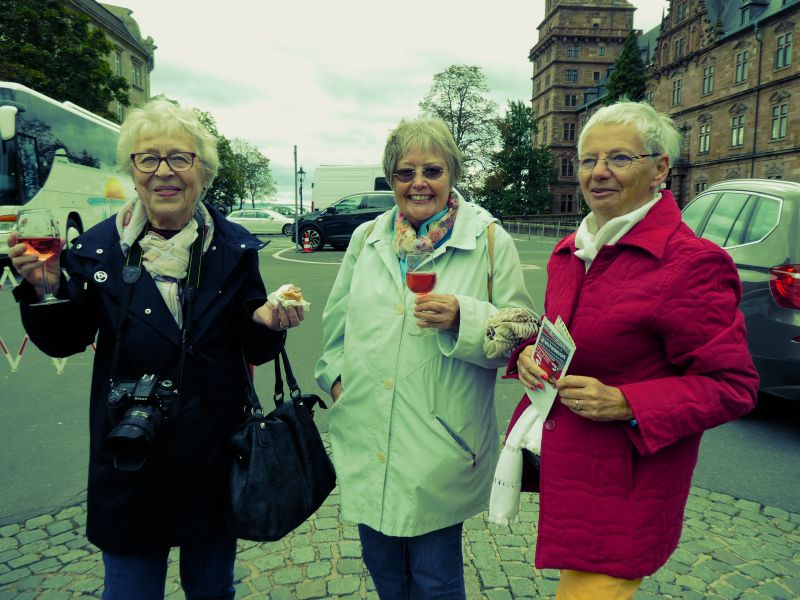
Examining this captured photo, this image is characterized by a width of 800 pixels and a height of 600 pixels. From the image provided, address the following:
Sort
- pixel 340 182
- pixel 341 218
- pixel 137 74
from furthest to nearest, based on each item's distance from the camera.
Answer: pixel 137 74, pixel 340 182, pixel 341 218

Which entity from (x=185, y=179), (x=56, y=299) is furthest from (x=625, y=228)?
(x=56, y=299)

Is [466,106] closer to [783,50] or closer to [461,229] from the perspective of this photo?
[783,50]

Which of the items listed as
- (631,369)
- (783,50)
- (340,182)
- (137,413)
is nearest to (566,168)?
(783,50)

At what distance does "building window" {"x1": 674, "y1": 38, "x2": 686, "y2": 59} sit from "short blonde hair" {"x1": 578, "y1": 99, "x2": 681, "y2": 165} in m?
56.3

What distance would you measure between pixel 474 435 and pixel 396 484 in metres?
0.31

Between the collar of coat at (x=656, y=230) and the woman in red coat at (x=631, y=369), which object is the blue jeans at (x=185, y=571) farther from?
the collar of coat at (x=656, y=230)

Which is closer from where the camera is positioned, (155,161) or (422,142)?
(155,161)

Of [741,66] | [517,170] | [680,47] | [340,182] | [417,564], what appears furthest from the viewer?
[517,170]

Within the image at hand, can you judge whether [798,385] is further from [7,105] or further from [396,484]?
[7,105]

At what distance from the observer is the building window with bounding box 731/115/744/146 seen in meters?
43.3

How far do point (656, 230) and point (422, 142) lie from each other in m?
0.88

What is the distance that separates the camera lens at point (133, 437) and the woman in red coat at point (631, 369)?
1.11m

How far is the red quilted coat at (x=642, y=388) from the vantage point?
163cm

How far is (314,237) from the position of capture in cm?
2153
